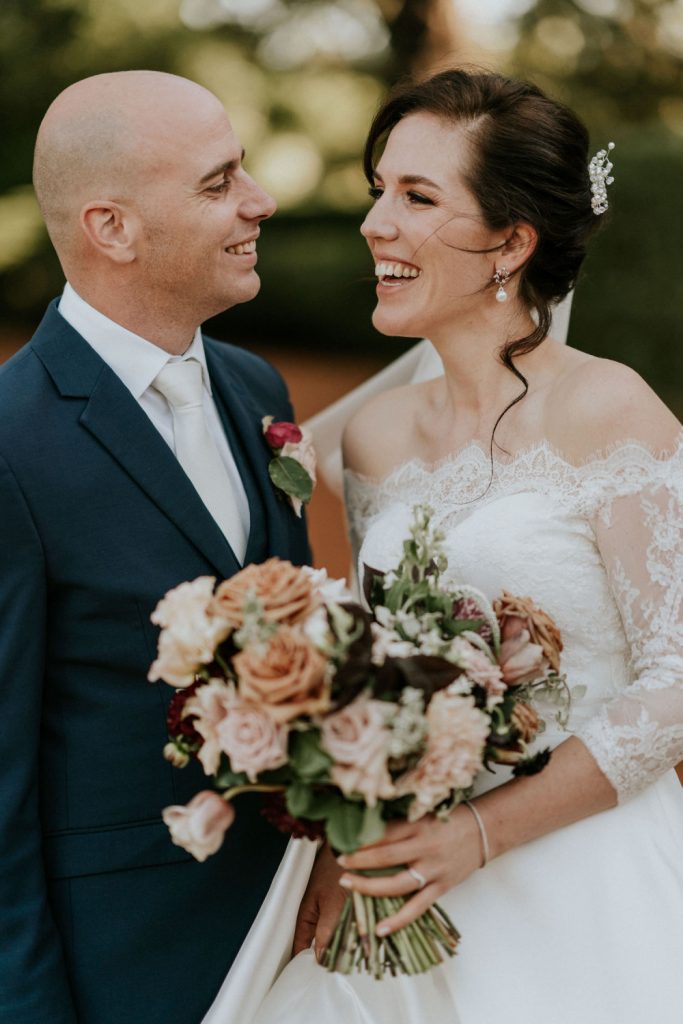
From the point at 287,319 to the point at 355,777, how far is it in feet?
43.2

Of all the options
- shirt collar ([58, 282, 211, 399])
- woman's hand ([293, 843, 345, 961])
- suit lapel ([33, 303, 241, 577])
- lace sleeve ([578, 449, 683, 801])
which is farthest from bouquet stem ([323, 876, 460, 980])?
shirt collar ([58, 282, 211, 399])

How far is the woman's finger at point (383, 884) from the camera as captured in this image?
2312 millimetres

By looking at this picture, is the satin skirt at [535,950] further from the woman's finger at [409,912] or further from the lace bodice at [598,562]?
the woman's finger at [409,912]

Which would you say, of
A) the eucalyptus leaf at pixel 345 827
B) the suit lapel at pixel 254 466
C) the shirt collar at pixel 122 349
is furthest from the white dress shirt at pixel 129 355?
the eucalyptus leaf at pixel 345 827

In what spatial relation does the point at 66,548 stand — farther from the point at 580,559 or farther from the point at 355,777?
the point at 580,559

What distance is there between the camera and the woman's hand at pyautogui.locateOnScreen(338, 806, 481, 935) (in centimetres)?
232

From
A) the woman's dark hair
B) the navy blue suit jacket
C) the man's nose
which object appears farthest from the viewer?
the woman's dark hair

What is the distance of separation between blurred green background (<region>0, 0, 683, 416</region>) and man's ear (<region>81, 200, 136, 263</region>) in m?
10.9

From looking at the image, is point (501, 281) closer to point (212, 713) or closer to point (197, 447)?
point (197, 447)

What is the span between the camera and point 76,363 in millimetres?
2676

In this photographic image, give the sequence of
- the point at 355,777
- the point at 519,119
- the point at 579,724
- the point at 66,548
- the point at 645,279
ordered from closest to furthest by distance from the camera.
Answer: the point at 355,777 < the point at 66,548 < the point at 579,724 < the point at 519,119 < the point at 645,279

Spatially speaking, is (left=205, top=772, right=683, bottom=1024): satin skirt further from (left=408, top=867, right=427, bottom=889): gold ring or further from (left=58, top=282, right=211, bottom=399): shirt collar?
(left=58, top=282, right=211, bottom=399): shirt collar

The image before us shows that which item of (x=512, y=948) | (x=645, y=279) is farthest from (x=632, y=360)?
(x=512, y=948)

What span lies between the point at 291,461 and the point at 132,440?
20.9 inches
